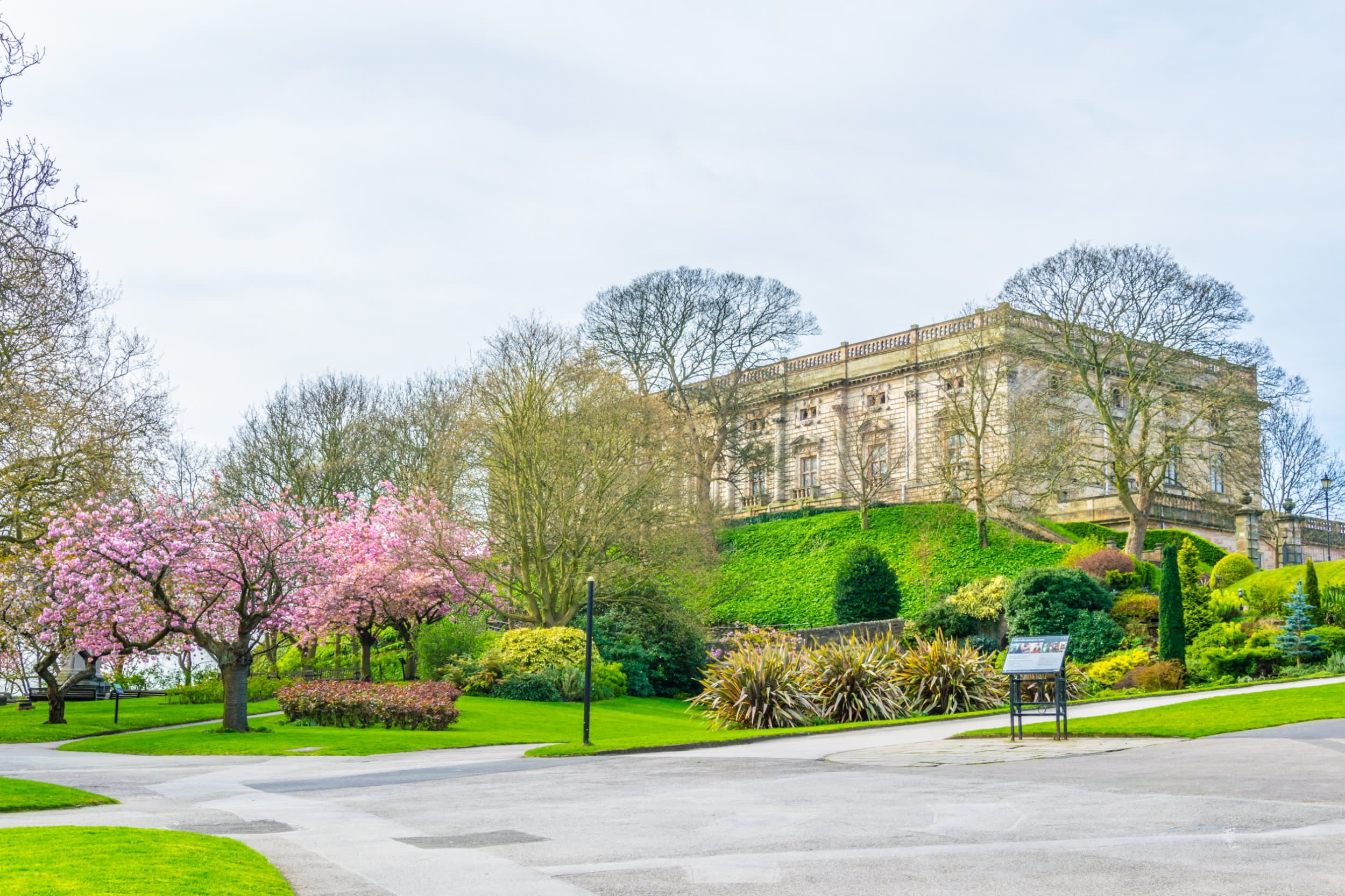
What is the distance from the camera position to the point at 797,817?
34.8ft

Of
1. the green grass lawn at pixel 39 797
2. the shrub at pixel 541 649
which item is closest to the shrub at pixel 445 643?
the shrub at pixel 541 649

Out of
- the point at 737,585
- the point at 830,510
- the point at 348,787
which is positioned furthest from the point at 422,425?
the point at 348,787

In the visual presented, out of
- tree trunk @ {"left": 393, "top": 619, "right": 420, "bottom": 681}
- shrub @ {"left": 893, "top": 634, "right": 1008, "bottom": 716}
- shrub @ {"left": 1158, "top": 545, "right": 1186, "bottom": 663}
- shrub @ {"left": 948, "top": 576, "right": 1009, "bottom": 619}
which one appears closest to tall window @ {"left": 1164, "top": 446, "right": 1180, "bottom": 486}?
shrub @ {"left": 948, "top": 576, "right": 1009, "bottom": 619}

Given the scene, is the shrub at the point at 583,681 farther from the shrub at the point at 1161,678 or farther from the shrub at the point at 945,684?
the shrub at the point at 1161,678

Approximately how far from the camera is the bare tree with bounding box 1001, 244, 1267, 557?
47625mm

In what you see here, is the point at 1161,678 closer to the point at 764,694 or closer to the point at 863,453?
the point at 764,694

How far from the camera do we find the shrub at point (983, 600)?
3828cm

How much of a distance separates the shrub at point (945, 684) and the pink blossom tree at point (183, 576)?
1345cm

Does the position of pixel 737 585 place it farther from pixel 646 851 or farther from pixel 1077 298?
pixel 646 851

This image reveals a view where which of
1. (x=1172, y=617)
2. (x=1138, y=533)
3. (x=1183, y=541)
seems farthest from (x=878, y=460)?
(x=1172, y=617)

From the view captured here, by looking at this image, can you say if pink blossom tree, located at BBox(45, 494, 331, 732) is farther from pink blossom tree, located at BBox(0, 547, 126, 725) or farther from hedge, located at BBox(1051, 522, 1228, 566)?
hedge, located at BBox(1051, 522, 1228, 566)

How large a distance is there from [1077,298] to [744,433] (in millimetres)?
21435

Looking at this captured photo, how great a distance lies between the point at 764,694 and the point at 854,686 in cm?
195

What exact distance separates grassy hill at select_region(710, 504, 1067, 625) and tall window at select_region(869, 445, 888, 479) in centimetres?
312
